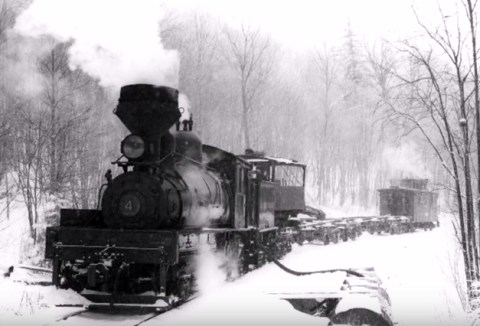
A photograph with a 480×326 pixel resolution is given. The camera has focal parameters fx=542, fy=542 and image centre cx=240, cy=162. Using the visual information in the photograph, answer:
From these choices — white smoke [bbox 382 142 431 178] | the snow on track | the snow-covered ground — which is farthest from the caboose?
the snow-covered ground

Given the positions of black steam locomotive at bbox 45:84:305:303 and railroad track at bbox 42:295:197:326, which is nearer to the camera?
railroad track at bbox 42:295:197:326

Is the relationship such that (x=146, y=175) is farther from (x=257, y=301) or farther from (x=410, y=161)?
(x=410, y=161)

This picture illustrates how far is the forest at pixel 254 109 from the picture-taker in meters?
8.63

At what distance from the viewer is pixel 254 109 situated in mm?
39094

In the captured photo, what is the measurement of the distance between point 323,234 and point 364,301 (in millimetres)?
15331

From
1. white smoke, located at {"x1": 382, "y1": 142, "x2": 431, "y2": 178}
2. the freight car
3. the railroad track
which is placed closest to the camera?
the railroad track

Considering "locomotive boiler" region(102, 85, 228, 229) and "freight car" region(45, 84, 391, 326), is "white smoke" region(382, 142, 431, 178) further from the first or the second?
"locomotive boiler" region(102, 85, 228, 229)

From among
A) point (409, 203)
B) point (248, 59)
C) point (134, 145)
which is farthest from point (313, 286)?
point (248, 59)

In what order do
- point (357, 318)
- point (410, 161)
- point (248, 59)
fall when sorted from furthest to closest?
point (410, 161), point (248, 59), point (357, 318)

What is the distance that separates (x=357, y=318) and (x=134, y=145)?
3992 millimetres

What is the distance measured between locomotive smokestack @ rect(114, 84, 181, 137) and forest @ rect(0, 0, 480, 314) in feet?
8.75

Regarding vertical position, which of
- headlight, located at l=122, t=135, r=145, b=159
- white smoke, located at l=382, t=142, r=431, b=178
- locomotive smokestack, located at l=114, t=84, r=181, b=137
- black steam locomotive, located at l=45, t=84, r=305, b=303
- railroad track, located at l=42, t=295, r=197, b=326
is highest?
white smoke, located at l=382, t=142, r=431, b=178

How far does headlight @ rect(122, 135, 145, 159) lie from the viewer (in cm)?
807

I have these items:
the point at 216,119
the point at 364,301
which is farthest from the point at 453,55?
the point at 216,119
